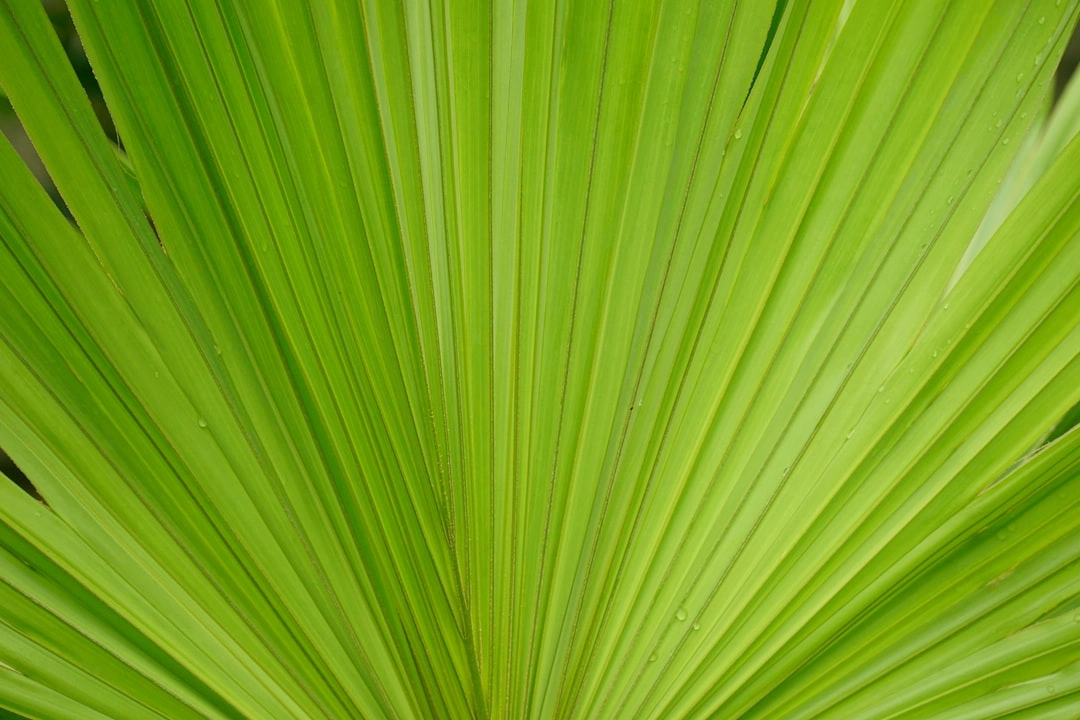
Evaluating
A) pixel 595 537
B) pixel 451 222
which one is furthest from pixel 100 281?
pixel 595 537

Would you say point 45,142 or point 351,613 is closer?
point 45,142

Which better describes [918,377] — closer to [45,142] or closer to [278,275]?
[278,275]

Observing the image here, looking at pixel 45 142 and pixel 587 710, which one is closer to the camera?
pixel 45 142

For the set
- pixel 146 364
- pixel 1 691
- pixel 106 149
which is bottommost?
pixel 1 691

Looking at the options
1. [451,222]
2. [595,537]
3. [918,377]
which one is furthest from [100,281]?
[918,377]

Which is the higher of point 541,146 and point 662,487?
point 541,146

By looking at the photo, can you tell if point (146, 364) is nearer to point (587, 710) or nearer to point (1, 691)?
point (1, 691)
